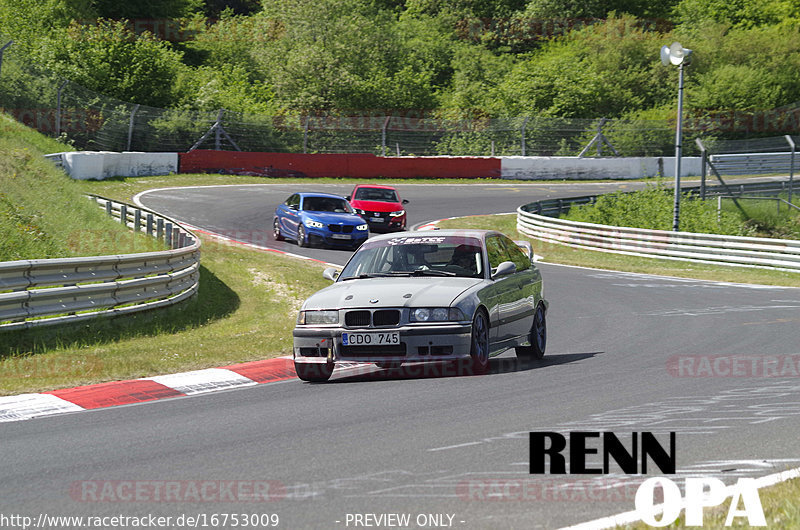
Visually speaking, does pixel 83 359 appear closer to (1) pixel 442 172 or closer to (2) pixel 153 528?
(2) pixel 153 528

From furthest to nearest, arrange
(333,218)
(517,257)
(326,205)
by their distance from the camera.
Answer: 1. (326,205)
2. (333,218)
3. (517,257)

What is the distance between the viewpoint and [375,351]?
9.45m

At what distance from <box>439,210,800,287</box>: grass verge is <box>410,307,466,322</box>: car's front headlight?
14607mm

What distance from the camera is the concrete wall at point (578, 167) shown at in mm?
47312

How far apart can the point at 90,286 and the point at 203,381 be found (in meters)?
3.89

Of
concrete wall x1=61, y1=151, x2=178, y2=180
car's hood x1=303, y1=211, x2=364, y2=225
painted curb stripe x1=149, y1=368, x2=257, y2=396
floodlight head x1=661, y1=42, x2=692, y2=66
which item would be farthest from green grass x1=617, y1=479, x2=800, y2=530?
concrete wall x1=61, y1=151, x2=178, y2=180

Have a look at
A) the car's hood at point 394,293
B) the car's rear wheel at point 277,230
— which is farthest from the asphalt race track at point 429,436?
the car's rear wheel at point 277,230

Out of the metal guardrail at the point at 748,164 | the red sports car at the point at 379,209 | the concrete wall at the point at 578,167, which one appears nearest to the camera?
the red sports car at the point at 379,209

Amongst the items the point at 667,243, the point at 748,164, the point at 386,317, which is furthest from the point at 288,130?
the point at 386,317

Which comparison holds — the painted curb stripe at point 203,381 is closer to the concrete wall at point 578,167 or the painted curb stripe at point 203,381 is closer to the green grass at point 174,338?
the green grass at point 174,338

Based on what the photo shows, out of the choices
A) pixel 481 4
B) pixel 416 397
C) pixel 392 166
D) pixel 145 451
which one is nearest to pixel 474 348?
pixel 416 397

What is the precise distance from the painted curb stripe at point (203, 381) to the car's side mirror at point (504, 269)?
8.82 feet

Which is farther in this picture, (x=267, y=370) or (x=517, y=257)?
(x=517, y=257)

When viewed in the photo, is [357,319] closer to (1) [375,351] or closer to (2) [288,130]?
(1) [375,351]
